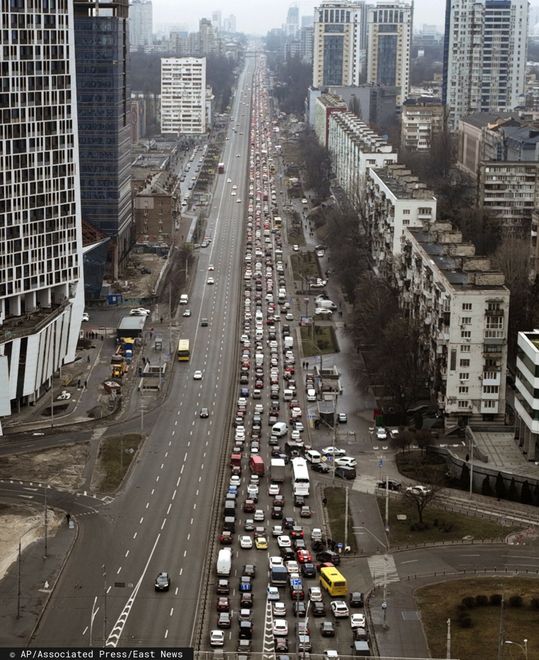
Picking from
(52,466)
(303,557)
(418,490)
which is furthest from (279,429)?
(303,557)

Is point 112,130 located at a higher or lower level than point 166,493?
higher

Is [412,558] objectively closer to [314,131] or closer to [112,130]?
[112,130]

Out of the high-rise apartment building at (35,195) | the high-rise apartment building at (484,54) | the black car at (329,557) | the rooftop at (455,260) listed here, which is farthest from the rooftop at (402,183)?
the high-rise apartment building at (484,54)

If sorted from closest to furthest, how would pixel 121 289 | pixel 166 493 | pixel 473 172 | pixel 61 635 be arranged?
pixel 61 635 → pixel 166 493 → pixel 121 289 → pixel 473 172

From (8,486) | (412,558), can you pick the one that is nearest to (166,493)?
(8,486)

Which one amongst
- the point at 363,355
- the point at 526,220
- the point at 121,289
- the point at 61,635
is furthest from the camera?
the point at 526,220

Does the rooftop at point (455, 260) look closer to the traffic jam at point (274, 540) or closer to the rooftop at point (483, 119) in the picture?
the traffic jam at point (274, 540)

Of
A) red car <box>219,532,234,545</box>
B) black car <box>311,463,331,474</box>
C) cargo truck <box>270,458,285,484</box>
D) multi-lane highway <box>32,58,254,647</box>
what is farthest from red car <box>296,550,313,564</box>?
black car <box>311,463,331,474</box>
